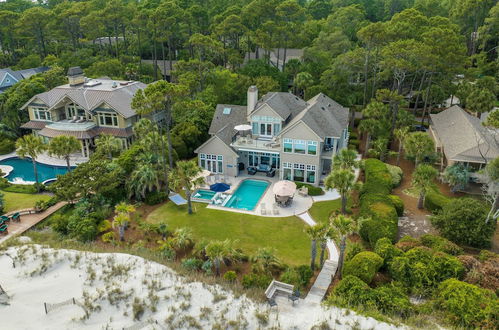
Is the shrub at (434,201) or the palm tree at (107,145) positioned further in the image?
the palm tree at (107,145)

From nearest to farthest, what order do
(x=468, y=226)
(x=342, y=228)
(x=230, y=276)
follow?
1. (x=342, y=228)
2. (x=230, y=276)
3. (x=468, y=226)

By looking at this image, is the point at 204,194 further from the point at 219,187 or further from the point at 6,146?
the point at 6,146

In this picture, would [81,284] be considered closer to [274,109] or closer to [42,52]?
[274,109]

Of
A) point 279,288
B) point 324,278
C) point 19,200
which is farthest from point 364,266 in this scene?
point 19,200

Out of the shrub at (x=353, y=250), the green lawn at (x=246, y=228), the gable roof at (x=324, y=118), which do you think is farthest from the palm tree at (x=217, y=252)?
the gable roof at (x=324, y=118)

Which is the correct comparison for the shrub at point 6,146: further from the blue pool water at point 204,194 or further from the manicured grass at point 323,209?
the manicured grass at point 323,209

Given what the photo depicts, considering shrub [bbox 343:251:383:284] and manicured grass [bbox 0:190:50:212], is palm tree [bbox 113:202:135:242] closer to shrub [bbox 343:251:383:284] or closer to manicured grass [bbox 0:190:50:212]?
manicured grass [bbox 0:190:50:212]
